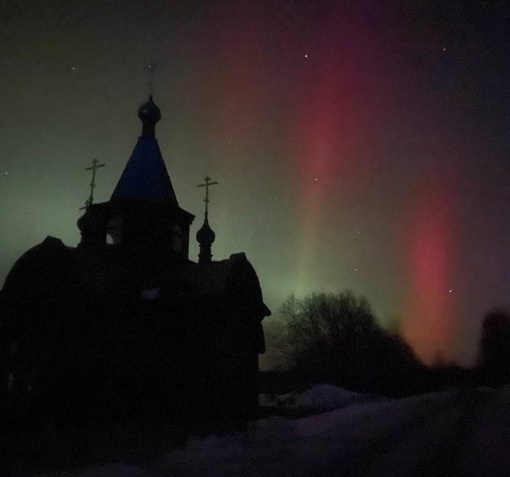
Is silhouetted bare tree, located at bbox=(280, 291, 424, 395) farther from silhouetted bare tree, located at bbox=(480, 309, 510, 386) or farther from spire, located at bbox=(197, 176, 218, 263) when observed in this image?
spire, located at bbox=(197, 176, 218, 263)

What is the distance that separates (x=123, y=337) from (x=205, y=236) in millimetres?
11690

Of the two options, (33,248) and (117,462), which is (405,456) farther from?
(33,248)

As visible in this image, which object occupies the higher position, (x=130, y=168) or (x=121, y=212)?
(x=130, y=168)

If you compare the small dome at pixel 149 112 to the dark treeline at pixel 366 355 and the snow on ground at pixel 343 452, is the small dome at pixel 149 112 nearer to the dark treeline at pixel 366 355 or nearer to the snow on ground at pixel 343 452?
the snow on ground at pixel 343 452

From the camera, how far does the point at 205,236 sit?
1184 inches

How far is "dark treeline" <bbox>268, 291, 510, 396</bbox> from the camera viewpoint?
46.7 meters

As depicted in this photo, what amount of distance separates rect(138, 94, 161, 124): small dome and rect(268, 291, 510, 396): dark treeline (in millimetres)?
27856

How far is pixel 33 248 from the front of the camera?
19125mm

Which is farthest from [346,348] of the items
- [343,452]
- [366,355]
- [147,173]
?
[343,452]

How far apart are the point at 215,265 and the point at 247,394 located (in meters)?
4.45

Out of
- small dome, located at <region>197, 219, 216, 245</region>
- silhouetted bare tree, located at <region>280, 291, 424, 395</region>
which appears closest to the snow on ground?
small dome, located at <region>197, 219, 216, 245</region>

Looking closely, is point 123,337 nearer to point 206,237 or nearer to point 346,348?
point 206,237

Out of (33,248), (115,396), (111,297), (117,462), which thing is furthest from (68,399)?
(117,462)

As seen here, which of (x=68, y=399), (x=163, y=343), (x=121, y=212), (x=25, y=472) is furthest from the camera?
(x=121, y=212)
